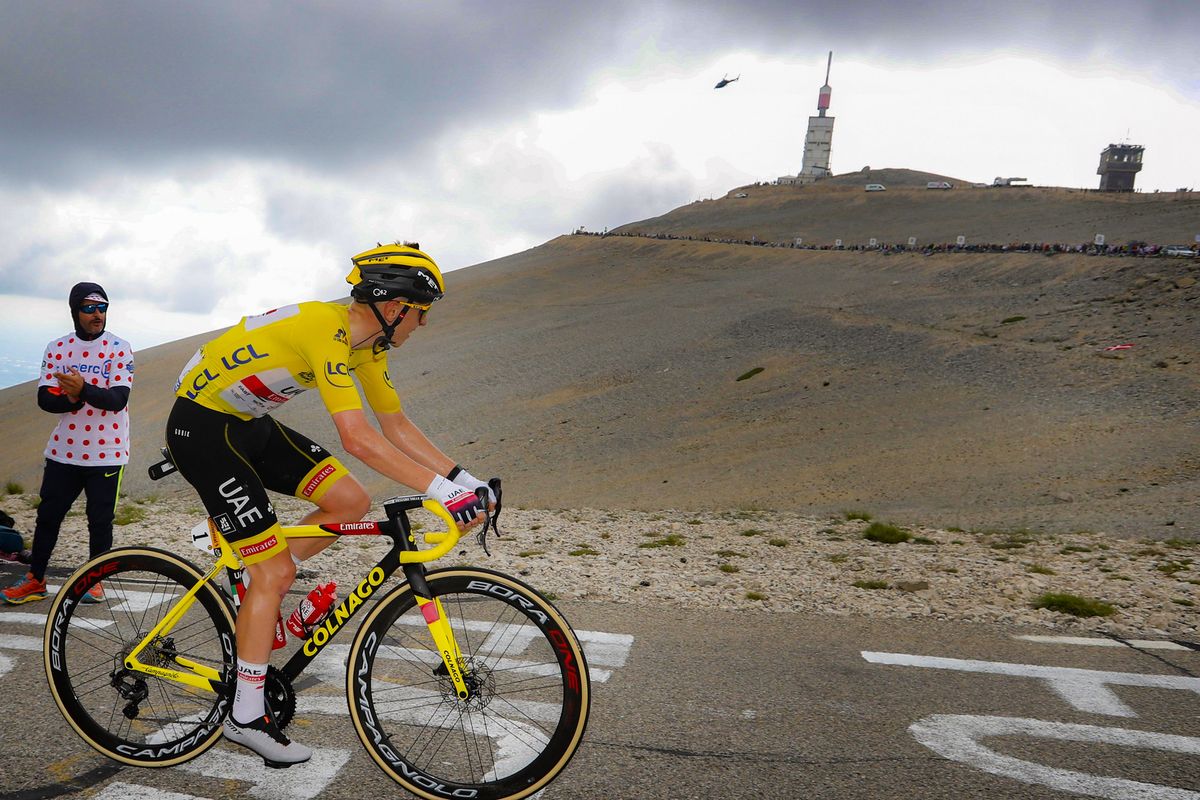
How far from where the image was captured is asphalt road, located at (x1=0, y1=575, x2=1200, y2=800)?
11.3 ft

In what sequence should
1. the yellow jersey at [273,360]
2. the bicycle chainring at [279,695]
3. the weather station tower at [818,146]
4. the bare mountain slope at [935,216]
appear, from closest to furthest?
the yellow jersey at [273,360] < the bicycle chainring at [279,695] < the bare mountain slope at [935,216] < the weather station tower at [818,146]

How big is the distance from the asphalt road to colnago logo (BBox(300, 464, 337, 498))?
48.7 inches

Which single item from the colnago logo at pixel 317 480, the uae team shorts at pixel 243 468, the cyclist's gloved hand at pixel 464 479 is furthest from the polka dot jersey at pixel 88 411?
the cyclist's gloved hand at pixel 464 479

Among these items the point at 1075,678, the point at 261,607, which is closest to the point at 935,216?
the point at 1075,678

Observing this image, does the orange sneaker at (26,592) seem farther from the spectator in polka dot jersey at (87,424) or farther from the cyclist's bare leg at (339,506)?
the cyclist's bare leg at (339,506)

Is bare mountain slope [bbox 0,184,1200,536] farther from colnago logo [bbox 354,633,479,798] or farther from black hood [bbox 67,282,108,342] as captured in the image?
black hood [bbox 67,282,108,342]

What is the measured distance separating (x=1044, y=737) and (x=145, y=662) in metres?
4.46

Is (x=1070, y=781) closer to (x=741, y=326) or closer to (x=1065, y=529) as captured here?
(x=1065, y=529)

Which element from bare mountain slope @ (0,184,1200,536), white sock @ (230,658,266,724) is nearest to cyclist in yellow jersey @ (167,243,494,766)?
white sock @ (230,658,266,724)

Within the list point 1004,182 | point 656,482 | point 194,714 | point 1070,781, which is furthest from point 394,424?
point 1004,182

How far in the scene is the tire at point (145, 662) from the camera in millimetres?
3514

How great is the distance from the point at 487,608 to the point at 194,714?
1.64m

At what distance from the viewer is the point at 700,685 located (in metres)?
4.58

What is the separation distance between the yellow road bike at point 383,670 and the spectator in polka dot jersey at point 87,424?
186 centimetres
